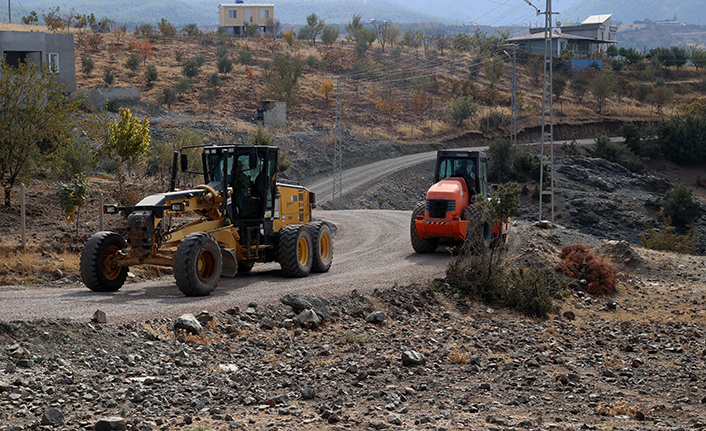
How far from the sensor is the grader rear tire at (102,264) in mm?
14766

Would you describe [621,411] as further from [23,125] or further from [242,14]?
[242,14]

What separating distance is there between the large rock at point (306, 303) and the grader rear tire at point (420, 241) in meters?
9.53

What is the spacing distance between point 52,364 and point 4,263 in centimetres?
941

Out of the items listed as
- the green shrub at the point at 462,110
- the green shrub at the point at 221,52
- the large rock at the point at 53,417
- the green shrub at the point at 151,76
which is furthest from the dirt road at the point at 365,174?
the large rock at the point at 53,417

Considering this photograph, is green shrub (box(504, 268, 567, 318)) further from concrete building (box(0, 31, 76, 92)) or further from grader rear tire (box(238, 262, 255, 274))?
concrete building (box(0, 31, 76, 92))

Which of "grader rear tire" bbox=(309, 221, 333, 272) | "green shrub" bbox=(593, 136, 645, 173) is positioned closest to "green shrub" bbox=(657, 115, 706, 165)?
"green shrub" bbox=(593, 136, 645, 173)

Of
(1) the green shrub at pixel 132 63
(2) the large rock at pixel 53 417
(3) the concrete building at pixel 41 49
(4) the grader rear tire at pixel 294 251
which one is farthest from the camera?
(1) the green shrub at pixel 132 63

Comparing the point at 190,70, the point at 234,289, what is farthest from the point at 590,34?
the point at 234,289

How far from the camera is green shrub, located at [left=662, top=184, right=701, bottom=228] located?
184ft

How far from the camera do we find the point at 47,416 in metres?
7.83

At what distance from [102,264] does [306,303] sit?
4.73 metres

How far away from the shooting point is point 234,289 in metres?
16.1

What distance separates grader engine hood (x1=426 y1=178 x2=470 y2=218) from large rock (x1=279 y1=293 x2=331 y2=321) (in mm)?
8733

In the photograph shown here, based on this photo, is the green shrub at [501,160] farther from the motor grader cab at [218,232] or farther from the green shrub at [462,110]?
the motor grader cab at [218,232]
